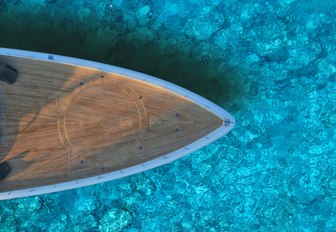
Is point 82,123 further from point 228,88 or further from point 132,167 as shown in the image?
point 228,88

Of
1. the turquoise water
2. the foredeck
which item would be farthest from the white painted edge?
the turquoise water

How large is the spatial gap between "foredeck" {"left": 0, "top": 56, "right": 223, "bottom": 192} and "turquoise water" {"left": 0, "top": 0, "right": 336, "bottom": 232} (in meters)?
0.54

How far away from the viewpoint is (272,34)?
362 centimetres

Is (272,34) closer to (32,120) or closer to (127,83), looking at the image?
(127,83)

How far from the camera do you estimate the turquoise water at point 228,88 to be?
3617 millimetres

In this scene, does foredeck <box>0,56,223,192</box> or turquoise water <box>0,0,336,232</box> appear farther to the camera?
turquoise water <box>0,0,336,232</box>

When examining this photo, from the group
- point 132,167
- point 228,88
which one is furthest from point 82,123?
point 228,88

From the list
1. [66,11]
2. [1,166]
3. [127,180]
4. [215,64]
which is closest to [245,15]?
[215,64]

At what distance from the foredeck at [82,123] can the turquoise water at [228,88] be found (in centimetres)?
54

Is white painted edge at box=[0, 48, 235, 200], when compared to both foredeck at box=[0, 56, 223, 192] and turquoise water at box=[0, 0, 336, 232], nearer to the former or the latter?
foredeck at box=[0, 56, 223, 192]

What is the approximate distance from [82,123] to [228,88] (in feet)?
4.79

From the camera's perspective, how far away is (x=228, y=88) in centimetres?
365

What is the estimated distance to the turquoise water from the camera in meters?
3.62

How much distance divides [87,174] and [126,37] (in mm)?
1387
